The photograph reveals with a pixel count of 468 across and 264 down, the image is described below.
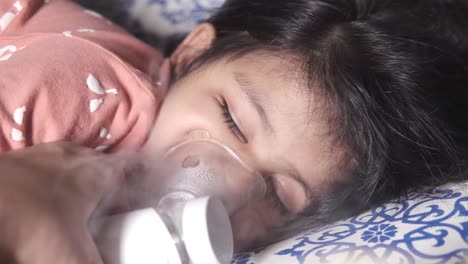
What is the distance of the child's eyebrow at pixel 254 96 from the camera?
93cm

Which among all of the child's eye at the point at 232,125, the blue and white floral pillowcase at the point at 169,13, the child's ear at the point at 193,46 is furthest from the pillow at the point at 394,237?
the blue and white floral pillowcase at the point at 169,13

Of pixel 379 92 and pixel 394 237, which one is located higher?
pixel 379 92

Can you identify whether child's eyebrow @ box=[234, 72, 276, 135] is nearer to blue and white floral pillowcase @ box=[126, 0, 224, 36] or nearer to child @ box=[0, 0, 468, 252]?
child @ box=[0, 0, 468, 252]

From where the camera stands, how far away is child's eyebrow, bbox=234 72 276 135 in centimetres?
93

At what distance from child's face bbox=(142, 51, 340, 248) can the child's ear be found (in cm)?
23

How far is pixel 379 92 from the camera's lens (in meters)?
0.98

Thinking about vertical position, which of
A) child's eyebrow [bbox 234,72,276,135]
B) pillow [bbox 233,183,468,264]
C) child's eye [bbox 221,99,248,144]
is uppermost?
child's eyebrow [bbox 234,72,276,135]

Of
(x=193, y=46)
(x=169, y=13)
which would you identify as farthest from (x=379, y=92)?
(x=169, y=13)

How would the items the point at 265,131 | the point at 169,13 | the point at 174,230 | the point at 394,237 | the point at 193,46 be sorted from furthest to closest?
1. the point at 169,13
2. the point at 193,46
3. the point at 265,131
4. the point at 394,237
5. the point at 174,230

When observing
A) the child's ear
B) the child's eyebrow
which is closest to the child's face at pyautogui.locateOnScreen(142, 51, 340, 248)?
the child's eyebrow

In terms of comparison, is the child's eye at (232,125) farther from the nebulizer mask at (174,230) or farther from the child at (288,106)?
the nebulizer mask at (174,230)

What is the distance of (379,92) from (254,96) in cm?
22

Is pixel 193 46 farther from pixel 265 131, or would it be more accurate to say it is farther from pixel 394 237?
pixel 394 237

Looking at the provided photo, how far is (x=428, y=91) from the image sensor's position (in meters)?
1.03
